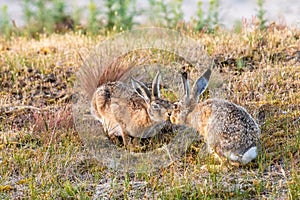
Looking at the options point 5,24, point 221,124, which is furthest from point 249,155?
point 5,24

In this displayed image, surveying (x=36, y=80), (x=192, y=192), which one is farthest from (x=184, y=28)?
(x=192, y=192)

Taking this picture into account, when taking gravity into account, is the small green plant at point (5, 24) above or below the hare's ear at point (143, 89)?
below

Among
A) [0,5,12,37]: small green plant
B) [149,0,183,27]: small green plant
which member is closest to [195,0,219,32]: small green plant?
[149,0,183,27]: small green plant

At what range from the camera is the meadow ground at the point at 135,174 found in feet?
20.1

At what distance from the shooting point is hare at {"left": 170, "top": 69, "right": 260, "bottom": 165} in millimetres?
6312

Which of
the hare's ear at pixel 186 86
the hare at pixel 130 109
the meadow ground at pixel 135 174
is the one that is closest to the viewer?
the meadow ground at pixel 135 174

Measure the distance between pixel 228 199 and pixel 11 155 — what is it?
2.62 meters

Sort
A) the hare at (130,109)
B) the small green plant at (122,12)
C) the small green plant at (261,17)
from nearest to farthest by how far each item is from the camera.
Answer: the hare at (130,109) < the small green plant at (261,17) < the small green plant at (122,12)

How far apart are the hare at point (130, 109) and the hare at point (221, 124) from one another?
0.24 metres

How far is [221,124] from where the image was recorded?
21.2ft

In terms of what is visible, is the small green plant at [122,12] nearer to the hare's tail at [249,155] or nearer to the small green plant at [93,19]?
the small green plant at [93,19]

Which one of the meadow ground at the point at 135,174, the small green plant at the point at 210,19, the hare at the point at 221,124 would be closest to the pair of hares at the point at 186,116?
the hare at the point at 221,124

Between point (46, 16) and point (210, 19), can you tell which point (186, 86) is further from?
point (46, 16)

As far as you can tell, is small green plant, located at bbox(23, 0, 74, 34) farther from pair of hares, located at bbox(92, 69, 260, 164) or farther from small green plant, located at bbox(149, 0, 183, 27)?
pair of hares, located at bbox(92, 69, 260, 164)
